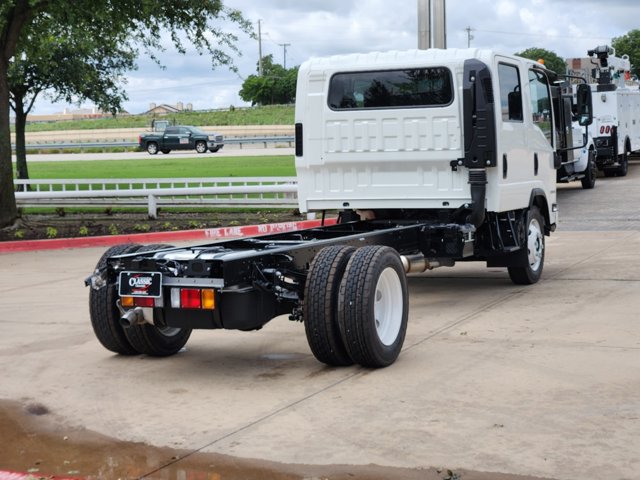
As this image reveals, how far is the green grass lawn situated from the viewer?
3388cm

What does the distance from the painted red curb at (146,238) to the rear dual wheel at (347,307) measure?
870 centimetres

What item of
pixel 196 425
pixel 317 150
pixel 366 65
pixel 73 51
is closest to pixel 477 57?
pixel 366 65

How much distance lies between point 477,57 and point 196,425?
18.4 ft

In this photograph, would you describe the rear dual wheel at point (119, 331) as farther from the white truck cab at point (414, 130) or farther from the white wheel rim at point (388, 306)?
the white truck cab at point (414, 130)

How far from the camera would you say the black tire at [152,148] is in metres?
55.8

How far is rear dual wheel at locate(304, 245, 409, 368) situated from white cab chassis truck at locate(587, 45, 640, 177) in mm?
20283

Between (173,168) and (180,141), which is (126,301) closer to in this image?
(173,168)

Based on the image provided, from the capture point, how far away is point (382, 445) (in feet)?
18.9

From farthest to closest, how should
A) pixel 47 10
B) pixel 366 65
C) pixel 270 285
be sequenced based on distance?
pixel 47 10 → pixel 366 65 → pixel 270 285

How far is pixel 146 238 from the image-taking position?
17.0 m

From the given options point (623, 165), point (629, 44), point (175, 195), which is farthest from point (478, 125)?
point (629, 44)

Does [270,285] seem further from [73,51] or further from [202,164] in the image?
[202,164]

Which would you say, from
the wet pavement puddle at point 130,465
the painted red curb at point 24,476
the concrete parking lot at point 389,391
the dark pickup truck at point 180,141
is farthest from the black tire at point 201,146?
the painted red curb at point 24,476

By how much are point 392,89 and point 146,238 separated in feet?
24.3
